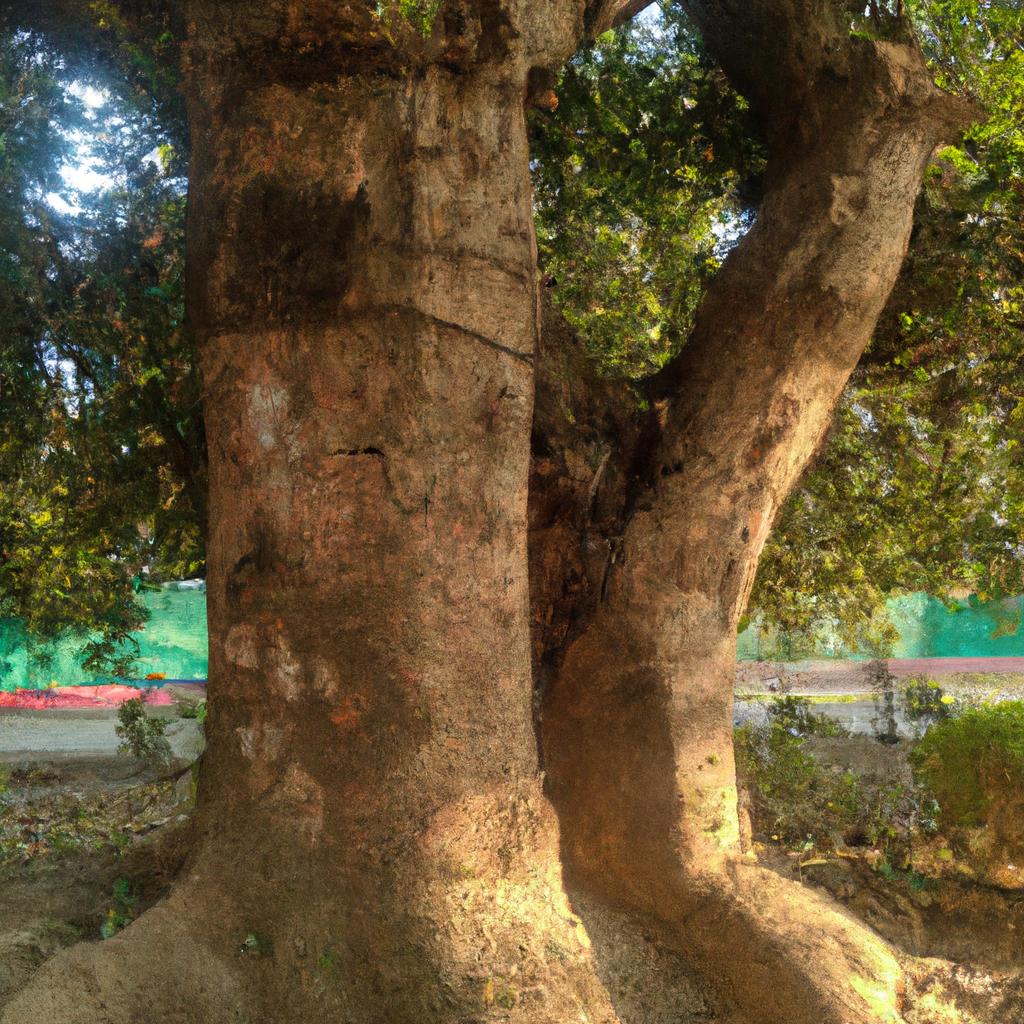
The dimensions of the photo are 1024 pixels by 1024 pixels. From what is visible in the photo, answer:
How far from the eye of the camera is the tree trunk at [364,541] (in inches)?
129

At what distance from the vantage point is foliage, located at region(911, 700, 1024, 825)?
6.73 m

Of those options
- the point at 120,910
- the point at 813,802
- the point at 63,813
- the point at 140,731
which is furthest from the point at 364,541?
the point at 140,731

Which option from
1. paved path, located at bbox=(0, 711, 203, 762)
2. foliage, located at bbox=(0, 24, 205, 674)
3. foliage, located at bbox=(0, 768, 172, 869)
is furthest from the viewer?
paved path, located at bbox=(0, 711, 203, 762)

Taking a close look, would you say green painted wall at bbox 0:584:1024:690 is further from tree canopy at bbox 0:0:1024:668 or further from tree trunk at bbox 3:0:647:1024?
tree trunk at bbox 3:0:647:1024

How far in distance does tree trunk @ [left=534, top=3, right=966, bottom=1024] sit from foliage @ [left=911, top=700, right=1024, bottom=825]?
3.19 m

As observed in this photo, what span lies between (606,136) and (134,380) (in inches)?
115

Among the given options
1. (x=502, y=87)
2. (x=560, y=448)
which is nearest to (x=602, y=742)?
(x=560, y=448)

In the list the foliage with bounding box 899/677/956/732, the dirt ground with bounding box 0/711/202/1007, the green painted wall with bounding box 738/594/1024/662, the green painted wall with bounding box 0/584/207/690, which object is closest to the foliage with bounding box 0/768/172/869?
the dirt ground with bounding box 0/711/202/1007

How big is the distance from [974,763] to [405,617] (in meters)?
4.88

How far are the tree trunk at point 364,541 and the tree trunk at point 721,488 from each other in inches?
30.1

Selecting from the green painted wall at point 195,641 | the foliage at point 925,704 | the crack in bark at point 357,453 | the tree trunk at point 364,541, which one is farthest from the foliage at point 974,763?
the crack in bark at point 357,453

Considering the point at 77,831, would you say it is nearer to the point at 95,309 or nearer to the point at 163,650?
the point at 95,309

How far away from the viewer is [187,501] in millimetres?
5898

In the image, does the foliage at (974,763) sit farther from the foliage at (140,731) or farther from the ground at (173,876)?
the foliage at (140,731)
